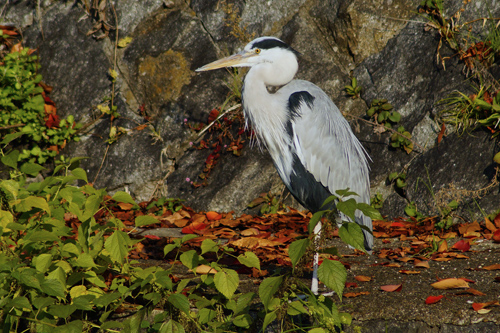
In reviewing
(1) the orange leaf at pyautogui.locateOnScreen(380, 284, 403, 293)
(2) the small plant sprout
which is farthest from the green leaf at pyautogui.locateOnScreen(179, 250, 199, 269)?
(2) the small plant sprout

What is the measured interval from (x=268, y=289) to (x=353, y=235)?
395 millimetres

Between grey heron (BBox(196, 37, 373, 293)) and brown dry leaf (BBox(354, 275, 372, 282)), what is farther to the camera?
grey heron (BBox(196, 37, 373, 293))

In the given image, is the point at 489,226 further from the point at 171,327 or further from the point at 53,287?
the point at 53,287

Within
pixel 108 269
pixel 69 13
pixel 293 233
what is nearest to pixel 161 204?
pixel 293 233

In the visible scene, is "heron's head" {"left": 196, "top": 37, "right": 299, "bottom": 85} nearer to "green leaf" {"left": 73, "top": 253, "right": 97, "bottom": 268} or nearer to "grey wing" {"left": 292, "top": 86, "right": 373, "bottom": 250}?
"grey wing" {"left": 292, "top": 86, "right": 373, "bottom": 250}

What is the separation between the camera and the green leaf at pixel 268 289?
1.76 metres

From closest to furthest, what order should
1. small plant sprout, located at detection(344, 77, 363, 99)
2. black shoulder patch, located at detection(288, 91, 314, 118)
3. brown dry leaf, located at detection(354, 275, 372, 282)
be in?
brown dry leaf, located at detection(354, 275, 372, 282), black shoulder patch, located at detection(288, 91, 314, 118), small plant sprout, located at detection(344, 77, 363, 99)

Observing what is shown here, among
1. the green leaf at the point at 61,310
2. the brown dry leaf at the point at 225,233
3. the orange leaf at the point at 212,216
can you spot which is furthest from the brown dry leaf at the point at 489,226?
the green leaf at the point at 61,310

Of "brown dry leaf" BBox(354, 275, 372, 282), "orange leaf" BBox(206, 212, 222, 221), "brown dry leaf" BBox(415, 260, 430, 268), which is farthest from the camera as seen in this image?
"orange leaf" BBox(206, 212, 222, 221)

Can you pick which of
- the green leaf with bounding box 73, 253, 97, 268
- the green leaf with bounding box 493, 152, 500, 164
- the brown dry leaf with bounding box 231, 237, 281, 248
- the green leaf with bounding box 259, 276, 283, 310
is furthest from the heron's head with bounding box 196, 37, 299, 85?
the green leaf with bounding box 259, 276, 283, 310

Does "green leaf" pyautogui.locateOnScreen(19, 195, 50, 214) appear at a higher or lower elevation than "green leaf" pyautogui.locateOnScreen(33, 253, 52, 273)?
higher

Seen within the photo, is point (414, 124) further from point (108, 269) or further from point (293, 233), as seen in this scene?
point (108, 269)

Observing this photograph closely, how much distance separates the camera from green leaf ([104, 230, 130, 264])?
6.74ft

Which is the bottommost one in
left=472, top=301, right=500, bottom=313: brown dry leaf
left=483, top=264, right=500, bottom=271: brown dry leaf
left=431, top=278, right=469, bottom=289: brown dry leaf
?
left=483, top=264, right=500, bottom=271: brown dry leaf
